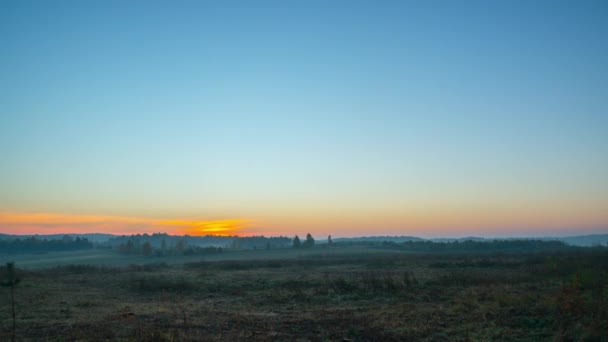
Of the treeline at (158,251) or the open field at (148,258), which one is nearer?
the open field at (148,258)

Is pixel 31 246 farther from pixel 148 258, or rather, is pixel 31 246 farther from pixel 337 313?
pixel 337 313

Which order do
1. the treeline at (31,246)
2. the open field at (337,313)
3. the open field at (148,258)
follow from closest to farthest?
the open field at (337,313)
the open field at (148,258)
the treeline at (31,246)

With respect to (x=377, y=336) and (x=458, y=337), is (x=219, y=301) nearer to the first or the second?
(x=377, y=336)

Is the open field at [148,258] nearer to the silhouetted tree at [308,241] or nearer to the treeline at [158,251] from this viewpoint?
the treeline at [158,251]

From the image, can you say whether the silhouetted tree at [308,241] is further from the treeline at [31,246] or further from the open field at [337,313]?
the open field at [337,313]

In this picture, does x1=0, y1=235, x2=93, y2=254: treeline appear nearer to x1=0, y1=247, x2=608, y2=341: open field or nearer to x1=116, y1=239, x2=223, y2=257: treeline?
x1=116, y1=239, x2=223, y2=257: treeline

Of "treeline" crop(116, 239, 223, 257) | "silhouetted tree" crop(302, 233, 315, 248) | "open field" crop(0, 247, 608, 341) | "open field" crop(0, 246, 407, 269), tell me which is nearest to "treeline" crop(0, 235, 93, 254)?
"open field" crop(0, 246, 407, 269)

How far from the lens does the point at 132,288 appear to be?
34.4 meters

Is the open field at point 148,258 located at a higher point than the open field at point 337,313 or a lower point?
lower

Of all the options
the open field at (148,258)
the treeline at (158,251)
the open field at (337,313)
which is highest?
the open field at (337,313)

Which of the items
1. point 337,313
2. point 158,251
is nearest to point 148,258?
point 158,251

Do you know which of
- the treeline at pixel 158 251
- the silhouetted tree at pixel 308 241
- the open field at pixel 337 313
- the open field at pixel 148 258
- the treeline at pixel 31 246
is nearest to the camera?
the open field at pixel 337 313

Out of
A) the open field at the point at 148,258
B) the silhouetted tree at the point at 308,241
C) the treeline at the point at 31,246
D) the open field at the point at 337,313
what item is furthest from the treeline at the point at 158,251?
the open field at the point at 337,313

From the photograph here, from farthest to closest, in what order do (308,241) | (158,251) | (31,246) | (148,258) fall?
(308,241), (31,246), (158,251), (148,258)
